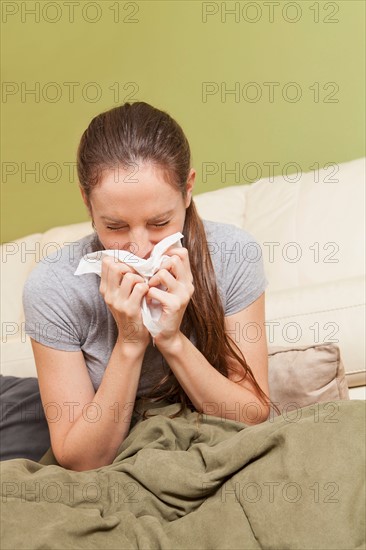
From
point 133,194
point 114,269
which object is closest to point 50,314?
point 114,269

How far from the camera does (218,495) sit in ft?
3.64

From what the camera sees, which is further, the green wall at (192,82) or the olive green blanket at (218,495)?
the green wall at (192,82)

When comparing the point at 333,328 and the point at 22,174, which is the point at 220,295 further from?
the point at 22,174

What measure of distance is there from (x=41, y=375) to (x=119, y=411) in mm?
177

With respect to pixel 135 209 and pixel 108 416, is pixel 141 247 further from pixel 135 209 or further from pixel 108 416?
pixel 108 416

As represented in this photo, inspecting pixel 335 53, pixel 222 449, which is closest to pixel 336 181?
pixel 335 53

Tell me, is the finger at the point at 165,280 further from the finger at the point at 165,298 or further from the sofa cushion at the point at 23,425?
the sofa cushion at the point at 23,425

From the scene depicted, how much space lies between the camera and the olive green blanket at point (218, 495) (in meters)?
0.98

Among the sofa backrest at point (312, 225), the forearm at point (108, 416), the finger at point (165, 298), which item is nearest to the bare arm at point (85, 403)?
the forearm at point (108, 416)

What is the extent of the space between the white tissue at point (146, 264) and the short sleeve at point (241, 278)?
18cm

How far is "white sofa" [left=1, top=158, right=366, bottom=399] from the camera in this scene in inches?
69.9

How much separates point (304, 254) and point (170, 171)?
32.8 inches

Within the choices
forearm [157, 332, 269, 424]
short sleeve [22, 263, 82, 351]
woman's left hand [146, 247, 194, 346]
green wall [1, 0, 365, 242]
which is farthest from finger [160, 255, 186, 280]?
green wall [1, 0, 365, 242]

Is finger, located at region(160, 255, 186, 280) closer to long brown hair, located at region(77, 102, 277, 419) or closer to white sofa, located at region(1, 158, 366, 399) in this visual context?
→ long brown hair, located at region(77, 102, 277, 419)
